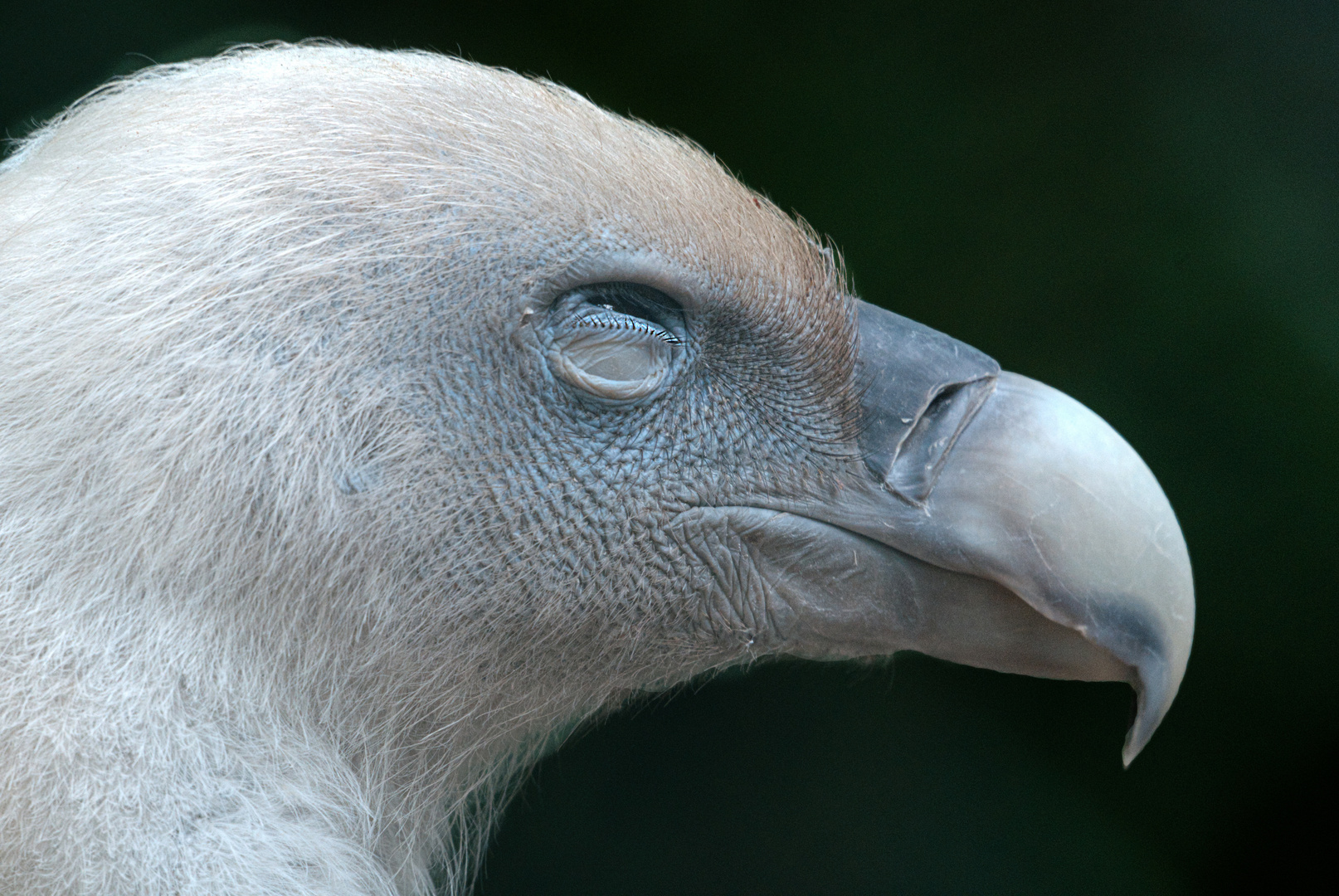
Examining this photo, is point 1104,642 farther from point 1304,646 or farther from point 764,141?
point 764,141

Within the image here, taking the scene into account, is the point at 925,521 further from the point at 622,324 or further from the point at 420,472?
the point at 420,472

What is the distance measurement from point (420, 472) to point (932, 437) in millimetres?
698

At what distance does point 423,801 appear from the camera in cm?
166

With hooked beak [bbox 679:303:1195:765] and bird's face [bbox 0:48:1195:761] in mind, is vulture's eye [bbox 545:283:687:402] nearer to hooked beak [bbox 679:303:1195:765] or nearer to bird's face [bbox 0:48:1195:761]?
bird's face [bbox 0:48:1195:761]

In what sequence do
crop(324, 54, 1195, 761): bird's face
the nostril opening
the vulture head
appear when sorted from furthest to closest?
the nostril opening, crop(324, 54, 1195, 761): bird's face, the vulture head

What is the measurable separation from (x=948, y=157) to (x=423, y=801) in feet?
5.99

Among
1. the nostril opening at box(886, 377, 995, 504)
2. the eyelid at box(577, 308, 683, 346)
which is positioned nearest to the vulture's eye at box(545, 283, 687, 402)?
the eyelid at box(577, 308, 683, 346)

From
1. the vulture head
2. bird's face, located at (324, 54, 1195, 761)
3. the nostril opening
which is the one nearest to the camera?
the vulture head

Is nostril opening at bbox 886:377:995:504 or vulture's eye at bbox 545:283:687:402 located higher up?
vulture's eye at bbox 545:283:687:402

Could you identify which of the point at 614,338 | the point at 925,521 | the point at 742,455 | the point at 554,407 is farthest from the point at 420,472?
the point at 925,521

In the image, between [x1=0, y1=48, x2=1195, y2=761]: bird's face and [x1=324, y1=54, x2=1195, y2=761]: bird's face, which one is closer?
[x1=0, y1=48, x2=1195, y2=761]: bird's face

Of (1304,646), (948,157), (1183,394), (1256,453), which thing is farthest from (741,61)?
(1304,646)

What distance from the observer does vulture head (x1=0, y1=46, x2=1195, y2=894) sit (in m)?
1.29

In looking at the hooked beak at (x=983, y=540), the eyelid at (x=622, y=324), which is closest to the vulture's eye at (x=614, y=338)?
the eyelid at (x=622, y=324)
